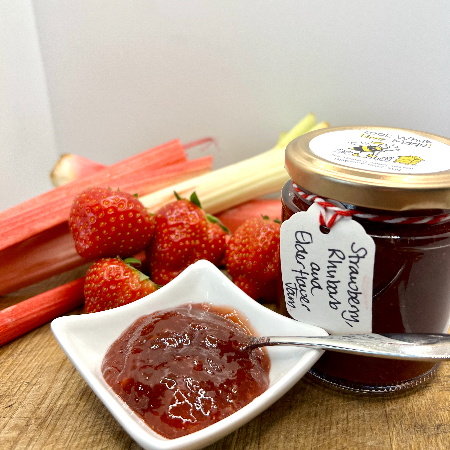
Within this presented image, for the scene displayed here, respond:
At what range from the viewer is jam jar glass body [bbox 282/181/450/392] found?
855 mm

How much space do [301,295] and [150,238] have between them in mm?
567

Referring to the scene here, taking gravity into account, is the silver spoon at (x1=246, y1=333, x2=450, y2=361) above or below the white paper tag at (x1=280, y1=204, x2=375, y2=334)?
below

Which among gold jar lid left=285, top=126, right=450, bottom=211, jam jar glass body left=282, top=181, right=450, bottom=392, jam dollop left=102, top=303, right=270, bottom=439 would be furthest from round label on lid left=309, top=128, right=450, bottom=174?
jam dollop left=102, top=303, right=270, bottom=439

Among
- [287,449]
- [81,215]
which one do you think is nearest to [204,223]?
[81,215]

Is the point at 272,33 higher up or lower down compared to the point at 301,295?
higher up

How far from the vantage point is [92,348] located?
1.04 m

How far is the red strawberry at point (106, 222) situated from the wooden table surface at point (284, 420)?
0.36 meters

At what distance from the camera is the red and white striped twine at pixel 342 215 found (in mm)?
836

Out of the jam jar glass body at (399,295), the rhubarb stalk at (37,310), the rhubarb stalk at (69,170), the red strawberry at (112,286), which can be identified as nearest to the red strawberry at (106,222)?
the red strawberry at (112,286)

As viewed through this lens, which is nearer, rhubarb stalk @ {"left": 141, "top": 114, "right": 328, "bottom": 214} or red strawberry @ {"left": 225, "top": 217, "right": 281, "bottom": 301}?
red strawberry @ {"left": 225, "top": 217, "right": 281, "bottom": 301}

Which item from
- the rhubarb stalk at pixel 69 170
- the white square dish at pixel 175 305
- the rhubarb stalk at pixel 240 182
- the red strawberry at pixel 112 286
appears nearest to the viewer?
the white square dish at pixel 175 305

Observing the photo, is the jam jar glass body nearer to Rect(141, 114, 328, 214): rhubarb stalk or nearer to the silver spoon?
the silver spoon

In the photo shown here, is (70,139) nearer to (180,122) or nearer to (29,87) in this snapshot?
(29,87)

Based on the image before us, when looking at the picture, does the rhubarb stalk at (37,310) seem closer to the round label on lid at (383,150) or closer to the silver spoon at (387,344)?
the silver spoon at (387,344)
